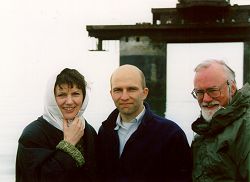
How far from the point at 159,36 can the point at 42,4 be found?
10847mm

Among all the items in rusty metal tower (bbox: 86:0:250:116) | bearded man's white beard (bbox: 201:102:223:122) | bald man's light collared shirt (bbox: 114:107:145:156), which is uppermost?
rusty metal tower (bbox: 86:0:250:116)

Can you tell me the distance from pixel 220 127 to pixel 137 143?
25.0 inches

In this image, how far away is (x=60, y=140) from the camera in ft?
10.3

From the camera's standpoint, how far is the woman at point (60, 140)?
303cm

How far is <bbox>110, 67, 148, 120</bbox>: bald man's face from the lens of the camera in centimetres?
325

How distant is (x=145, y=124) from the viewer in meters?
3.28

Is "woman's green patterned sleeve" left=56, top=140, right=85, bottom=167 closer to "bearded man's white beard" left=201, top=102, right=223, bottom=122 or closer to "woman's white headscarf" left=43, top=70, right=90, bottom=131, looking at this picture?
"woman's white headscarf" left=43, top=70, right=90, bottom=131

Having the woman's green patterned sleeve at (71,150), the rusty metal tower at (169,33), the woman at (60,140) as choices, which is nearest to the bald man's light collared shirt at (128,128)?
the woman at (60,140)

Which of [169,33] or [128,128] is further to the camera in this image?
[169,33]

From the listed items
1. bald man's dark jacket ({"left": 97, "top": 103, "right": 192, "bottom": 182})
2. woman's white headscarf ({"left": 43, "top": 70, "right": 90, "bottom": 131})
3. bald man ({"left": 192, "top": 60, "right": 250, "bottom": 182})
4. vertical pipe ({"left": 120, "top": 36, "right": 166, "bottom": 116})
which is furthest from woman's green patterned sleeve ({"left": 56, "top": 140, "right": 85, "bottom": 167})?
vertical pipe ({"left": 120, "top": 36, "right": 166, "bottom": 116})

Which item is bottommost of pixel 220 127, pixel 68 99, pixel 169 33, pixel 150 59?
pixel 220 127

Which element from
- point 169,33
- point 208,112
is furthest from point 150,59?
point 208,112

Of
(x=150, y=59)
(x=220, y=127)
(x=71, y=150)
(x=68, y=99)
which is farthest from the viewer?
(x=150, y=59)

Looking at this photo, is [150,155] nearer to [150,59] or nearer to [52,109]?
[52,109]
